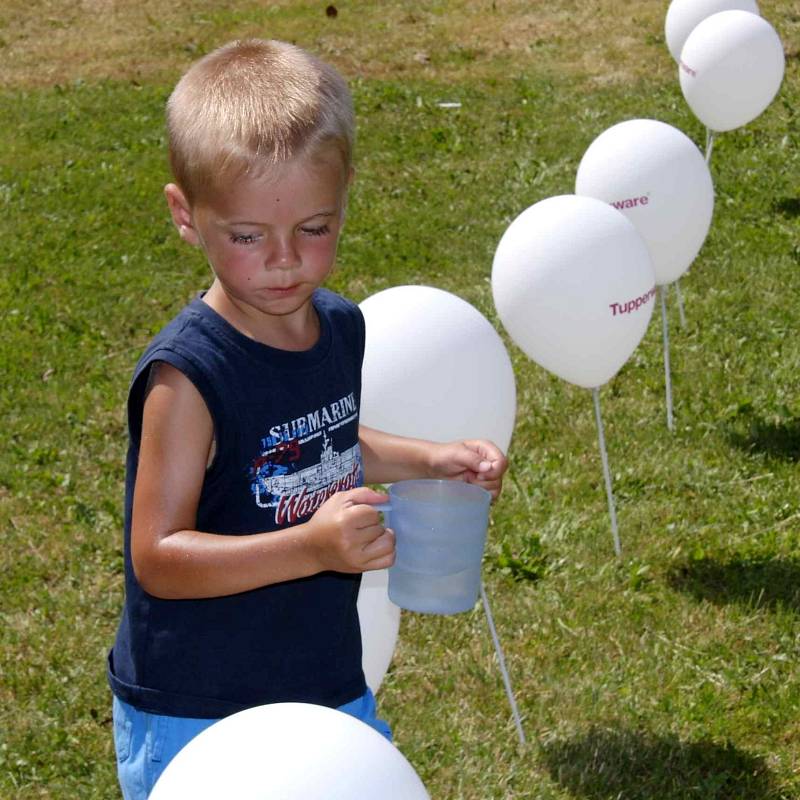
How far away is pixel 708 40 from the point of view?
754 cm

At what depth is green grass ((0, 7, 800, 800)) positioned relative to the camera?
12.5 ft

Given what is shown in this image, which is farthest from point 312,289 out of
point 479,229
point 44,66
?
point 44,66

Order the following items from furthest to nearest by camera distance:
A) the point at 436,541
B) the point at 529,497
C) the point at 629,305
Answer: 1. the point at 529,497
2. the point at 629,305
3. the point at 436,541

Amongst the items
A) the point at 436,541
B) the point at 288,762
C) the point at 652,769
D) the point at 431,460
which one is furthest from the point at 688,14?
the point at 288,762

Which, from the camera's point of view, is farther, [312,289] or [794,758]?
[794,758]

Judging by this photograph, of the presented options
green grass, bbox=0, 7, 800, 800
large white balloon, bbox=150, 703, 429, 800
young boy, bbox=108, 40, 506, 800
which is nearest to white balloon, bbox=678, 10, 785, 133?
Result: green grass, bbox=0, 7, 800, 800

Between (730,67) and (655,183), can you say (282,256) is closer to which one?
(655,183)

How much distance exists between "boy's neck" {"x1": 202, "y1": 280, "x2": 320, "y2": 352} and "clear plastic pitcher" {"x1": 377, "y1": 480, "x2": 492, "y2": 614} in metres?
0.33

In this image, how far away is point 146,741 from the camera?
2.33 metres

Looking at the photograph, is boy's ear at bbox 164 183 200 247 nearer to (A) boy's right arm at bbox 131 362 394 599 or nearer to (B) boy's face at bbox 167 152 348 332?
(B) boy's face at bbox 167 152 348 332

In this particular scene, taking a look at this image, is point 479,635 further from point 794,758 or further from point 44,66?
point 44,66

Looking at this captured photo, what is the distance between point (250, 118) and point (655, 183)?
361 cm

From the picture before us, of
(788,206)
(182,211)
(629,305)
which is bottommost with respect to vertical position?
(788,206)

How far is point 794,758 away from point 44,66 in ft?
35.7
